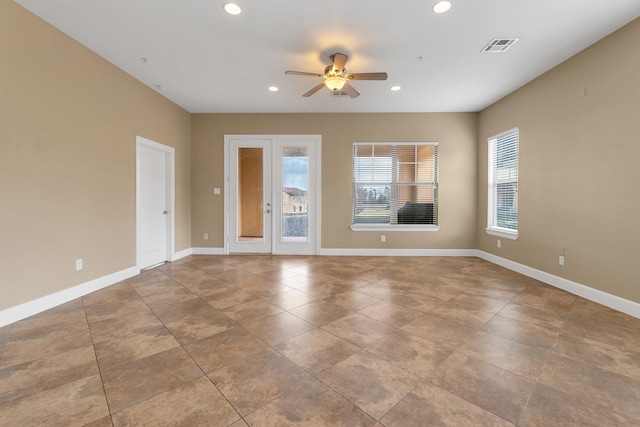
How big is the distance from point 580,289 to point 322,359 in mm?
3563

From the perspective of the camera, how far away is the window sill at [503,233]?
14.8 ft

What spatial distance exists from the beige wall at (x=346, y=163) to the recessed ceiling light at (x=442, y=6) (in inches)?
120

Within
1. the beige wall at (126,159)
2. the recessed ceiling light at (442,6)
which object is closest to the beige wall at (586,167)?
the beige wall at (126,159)

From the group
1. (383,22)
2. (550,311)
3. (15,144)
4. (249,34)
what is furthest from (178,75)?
(550,311)

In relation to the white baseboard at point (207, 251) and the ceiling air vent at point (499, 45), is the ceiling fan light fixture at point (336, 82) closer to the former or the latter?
the ceiling air vent at point (499, 45)

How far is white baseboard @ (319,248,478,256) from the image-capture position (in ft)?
18.6

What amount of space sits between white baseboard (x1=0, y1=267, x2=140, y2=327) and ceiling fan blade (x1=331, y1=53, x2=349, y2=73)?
4108mm

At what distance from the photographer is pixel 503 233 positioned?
4773mm

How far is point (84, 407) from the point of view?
1.48m

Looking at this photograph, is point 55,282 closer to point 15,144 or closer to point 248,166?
point 15,144

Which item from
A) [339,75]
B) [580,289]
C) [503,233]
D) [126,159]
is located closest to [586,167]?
[580,289]

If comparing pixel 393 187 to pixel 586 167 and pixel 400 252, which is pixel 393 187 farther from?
pixel 586 167

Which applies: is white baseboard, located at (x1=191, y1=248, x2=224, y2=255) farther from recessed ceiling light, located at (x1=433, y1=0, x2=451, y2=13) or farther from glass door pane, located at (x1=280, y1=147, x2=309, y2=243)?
recessed ceiling light, located at (x1=433, y1=0, x2=451, y2=13)

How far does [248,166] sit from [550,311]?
539 centimetres
